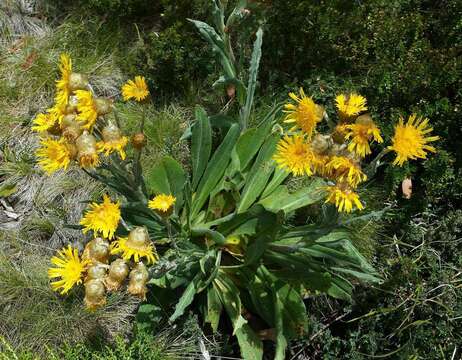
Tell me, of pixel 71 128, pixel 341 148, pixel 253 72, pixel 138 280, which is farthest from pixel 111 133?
pixel 253 72

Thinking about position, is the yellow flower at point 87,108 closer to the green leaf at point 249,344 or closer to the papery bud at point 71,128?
the papery bud at point 71,128

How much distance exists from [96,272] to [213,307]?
821 mm

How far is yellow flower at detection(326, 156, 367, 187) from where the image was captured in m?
1.66

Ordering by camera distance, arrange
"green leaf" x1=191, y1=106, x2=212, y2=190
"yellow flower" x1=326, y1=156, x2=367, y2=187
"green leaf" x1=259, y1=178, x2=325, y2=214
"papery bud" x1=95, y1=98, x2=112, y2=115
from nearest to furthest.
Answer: "yellow flower" x1=326, y1=156, x2=367, y2=187 < "papery bud" x1=95, y1=98, x2=112, y2=115 < "green leaf" x1=259, y1=178, x2=325, y2=214 < "green leaf" x1=191, y1=106, x2=212, y2=190

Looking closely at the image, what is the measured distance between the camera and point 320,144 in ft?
5.51

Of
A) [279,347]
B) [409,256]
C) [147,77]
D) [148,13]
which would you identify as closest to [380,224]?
[409,256]

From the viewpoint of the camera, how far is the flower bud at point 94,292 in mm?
1860

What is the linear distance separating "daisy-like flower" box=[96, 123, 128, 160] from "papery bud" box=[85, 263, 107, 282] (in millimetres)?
386

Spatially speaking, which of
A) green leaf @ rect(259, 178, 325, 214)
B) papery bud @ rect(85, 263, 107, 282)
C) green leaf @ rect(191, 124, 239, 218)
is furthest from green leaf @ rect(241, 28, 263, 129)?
papery bud @ rect(85, 263, 107, 282)

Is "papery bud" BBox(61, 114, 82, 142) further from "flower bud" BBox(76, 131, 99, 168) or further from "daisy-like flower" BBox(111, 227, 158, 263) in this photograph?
"daisy-like flower" BBox(111, 227, 158, 263)

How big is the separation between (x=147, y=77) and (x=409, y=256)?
6.13 ft

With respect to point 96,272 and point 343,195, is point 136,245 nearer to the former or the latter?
point 96,272

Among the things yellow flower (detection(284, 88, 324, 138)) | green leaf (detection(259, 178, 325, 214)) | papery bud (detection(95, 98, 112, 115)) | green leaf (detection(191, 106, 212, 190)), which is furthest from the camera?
green leaf (detection(191, 106, 212, 190))

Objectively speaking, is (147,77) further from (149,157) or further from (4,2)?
(4,2)
